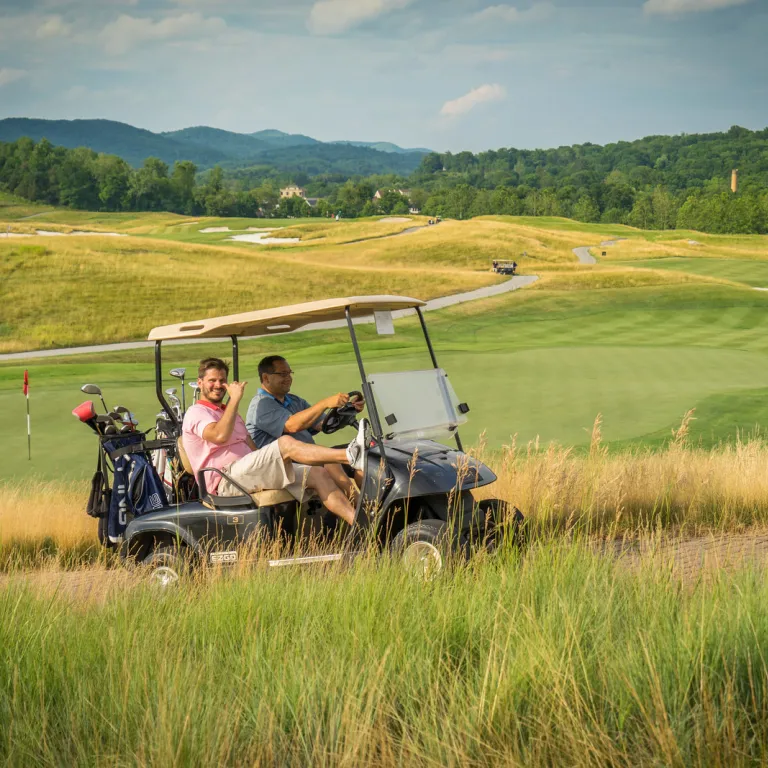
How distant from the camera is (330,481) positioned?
532cm

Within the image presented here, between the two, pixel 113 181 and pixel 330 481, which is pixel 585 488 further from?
pixel 113 181

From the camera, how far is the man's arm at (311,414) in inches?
206

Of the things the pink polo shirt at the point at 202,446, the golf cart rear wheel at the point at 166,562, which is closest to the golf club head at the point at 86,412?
the pink polo shirt at the point at 202,446

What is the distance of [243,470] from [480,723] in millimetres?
2667

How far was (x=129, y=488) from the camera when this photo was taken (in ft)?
19.1

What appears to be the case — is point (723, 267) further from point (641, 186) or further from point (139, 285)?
point (641, 186)

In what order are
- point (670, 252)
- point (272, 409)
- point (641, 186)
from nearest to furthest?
point (272, 409)
point (670, 252)
point (641, 186)

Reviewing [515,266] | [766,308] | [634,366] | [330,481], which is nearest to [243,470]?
[330,481]

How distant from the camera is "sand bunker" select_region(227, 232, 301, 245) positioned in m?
67.0

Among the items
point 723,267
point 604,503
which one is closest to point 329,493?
point 604,503

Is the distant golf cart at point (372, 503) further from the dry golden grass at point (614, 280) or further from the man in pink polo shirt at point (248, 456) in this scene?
the dry golden grass at point (614, 280)

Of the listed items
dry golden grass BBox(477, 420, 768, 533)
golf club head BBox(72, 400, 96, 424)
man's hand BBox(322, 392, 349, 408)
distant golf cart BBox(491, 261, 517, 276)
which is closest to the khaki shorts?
man's hand BBox(322, 392, 349, 408)

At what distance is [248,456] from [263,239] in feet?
221

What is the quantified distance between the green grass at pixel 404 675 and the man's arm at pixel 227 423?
1.55 m
